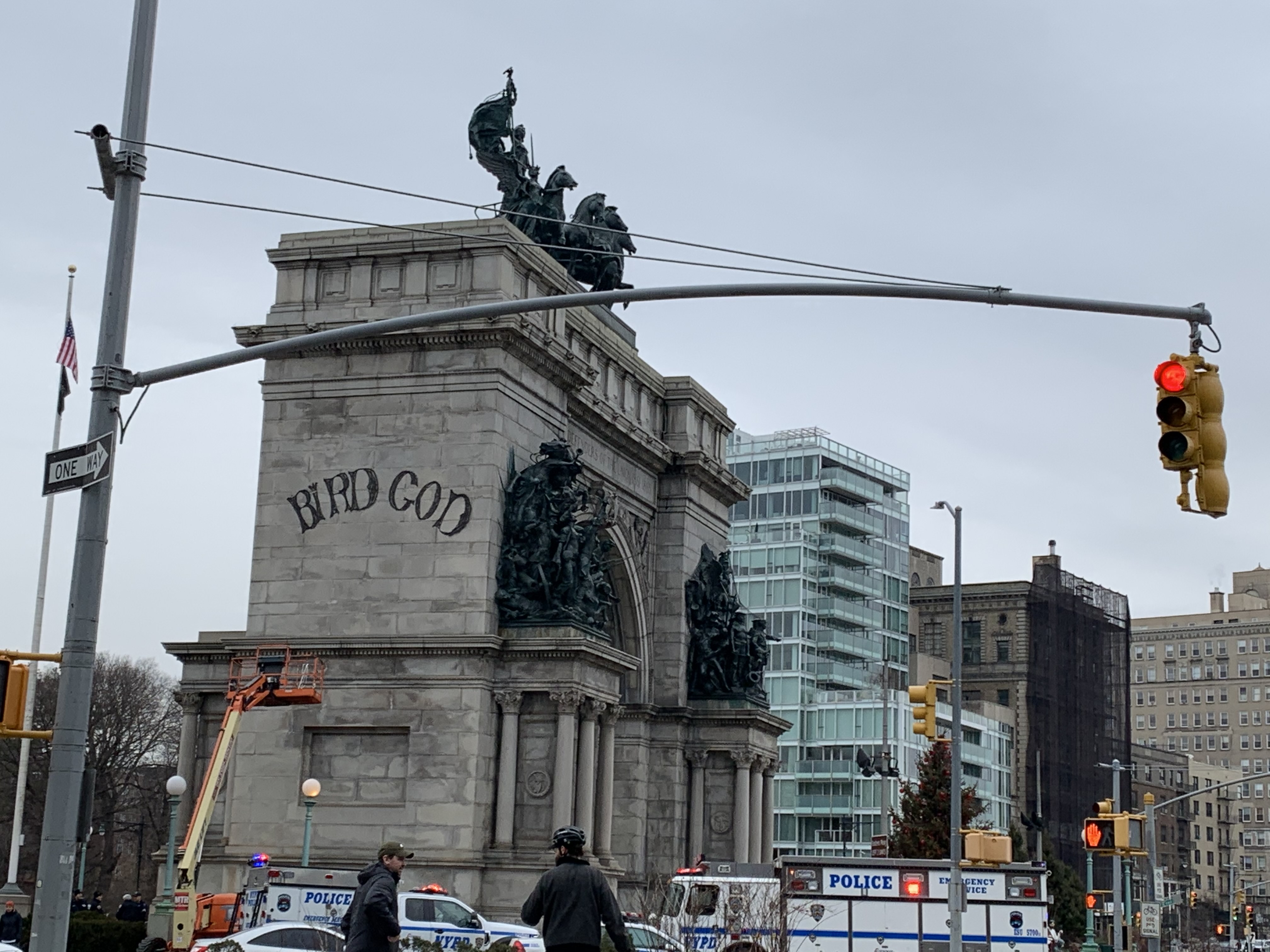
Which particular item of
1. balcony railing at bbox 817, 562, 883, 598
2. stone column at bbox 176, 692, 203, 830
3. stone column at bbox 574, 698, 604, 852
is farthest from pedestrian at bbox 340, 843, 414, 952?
balcony railing at bbox 817, 562, 883, 598

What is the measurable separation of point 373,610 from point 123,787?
53.3 m

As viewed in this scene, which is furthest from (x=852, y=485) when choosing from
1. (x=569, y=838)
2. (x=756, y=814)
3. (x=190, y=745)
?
(x=569, y=838)

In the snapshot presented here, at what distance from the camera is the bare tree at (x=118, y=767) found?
88.8 metres

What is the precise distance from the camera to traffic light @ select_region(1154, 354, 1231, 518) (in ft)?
55.5

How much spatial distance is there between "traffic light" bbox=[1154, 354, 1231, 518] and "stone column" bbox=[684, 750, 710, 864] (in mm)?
42202

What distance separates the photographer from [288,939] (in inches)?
1154

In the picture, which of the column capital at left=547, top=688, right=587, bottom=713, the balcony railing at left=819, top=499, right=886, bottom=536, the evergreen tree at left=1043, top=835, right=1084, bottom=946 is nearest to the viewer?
the column capital at left=547, top=688, right=587, bottom=713

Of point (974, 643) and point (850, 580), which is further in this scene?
point (974, 643)

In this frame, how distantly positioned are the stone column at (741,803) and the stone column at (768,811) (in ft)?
4.93

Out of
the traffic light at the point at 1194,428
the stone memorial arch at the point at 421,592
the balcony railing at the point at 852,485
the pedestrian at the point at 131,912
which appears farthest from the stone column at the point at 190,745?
the balcony railing at the point at 852,485

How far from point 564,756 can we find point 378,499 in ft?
25.7

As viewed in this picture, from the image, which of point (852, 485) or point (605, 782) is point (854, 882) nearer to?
point (605, 782)

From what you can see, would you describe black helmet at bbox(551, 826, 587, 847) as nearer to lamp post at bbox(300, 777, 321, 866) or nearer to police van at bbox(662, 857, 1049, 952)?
police van at bbox(662, 857, 1049, 952)

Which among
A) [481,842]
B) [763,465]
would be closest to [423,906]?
[481,842]
